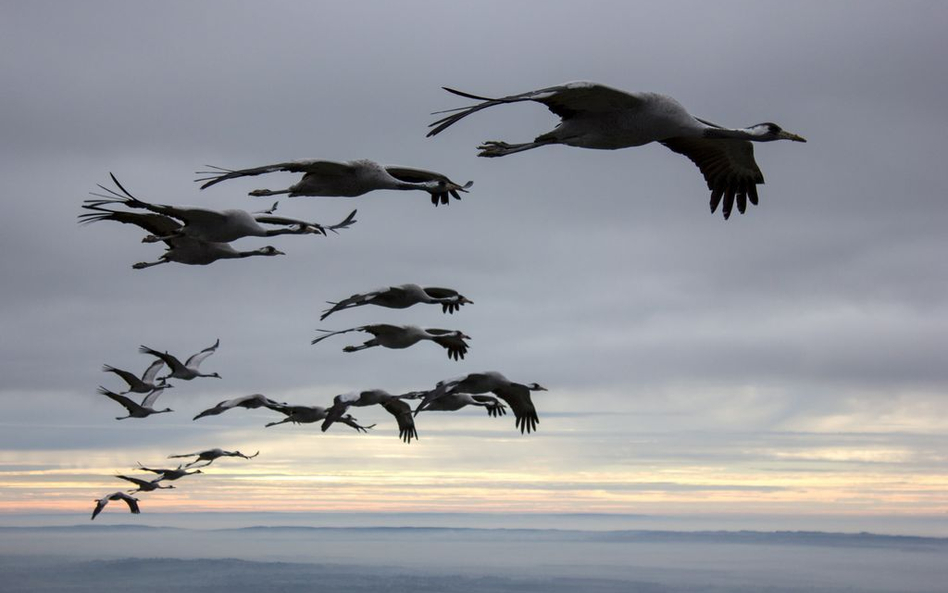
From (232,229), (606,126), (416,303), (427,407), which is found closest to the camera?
(606,126)

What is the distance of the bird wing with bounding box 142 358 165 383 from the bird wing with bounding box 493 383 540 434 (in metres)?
14.4

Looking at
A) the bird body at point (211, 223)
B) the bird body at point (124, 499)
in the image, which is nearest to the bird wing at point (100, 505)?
the bird body at point (124, 499)

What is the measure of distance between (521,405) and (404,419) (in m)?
7.97

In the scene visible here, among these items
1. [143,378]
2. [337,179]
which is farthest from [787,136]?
[143,378]

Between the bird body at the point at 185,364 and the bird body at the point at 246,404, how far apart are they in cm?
344

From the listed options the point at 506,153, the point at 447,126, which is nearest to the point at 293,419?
the point at 506,153

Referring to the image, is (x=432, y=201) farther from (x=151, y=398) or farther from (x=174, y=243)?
(x=151, y=398)

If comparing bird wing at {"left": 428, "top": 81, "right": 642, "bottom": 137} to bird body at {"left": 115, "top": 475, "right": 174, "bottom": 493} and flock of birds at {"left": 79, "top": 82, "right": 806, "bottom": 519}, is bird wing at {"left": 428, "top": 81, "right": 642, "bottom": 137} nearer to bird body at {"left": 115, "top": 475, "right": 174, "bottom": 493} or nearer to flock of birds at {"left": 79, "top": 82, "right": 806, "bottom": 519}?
flock of birds at {"left": 79, "top": 82, "right": 806, "bottom": 519}

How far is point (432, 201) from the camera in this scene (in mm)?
33344

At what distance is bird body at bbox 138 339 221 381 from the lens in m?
40.2

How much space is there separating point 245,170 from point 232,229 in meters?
6.44

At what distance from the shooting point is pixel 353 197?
27.8m

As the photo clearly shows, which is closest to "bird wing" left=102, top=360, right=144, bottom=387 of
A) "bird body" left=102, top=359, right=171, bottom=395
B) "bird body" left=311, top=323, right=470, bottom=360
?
"bird body" left=102, top=359, right=171, bottom=395

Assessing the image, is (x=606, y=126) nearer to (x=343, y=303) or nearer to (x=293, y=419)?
(x=343, y=303)
